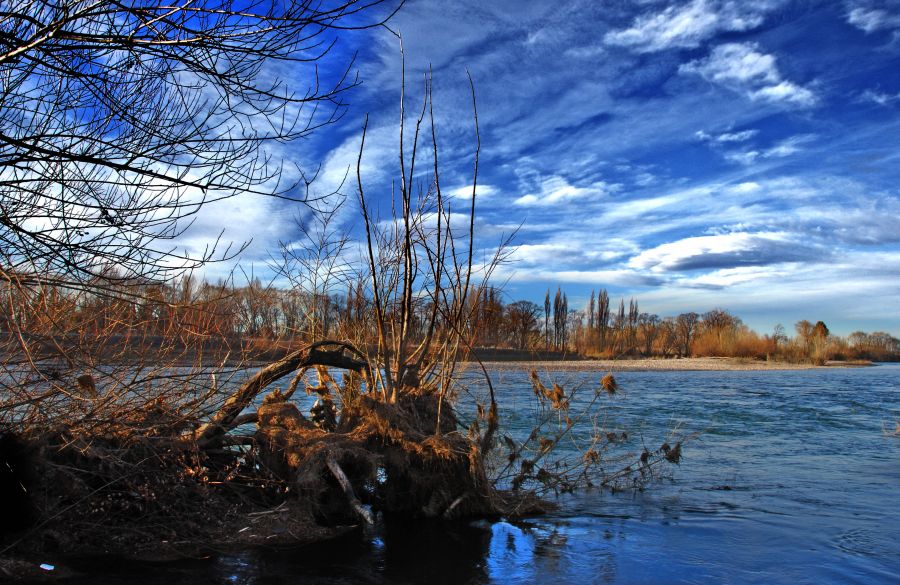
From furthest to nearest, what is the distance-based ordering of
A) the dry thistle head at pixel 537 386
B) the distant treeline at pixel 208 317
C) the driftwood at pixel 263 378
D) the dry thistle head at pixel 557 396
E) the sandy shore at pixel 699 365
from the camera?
the sandy shore at pixel 699 365 → the dry thistle head at pixel 537 386 → the dry thistle head at pixel 557 396 → the driftwood at pixel 263 378 → the distant treeline at pixel 208 317

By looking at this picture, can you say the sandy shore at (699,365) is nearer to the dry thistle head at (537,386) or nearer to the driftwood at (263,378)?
the dry thistle head at (537,386)

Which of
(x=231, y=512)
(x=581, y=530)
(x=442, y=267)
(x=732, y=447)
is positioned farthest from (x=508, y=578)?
(x=732, y=447)

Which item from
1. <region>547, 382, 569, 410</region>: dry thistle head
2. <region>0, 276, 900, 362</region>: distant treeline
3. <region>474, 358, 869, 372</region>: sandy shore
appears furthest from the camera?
<region>474, 358, 869, 372</region>: sandy shore

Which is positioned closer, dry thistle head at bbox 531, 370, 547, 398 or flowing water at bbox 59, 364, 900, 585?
flowing water at bbox 59, 364, 900, 585

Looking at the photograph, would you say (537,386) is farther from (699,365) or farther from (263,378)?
(699,365)

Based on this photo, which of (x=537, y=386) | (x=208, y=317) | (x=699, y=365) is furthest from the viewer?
(x=699, y=365)

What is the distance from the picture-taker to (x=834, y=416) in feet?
54.9

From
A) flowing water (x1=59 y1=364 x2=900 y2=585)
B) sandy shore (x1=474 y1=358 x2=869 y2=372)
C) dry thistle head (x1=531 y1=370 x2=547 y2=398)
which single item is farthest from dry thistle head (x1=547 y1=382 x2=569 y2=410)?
sandy shore (x1=474 y1=358 x2=869 y2=372)

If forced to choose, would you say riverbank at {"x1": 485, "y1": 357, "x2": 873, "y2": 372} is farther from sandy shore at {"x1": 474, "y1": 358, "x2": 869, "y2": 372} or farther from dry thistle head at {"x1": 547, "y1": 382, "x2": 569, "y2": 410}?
dry thistle head at {"x1": 547, "y1": 382, "x2": 569, "y2": 410}

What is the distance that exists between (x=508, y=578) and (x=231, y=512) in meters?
2.56

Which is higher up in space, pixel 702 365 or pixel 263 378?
pixel 263 378

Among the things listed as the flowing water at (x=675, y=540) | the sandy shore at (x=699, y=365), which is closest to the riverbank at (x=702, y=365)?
the sandy shore at (x=699, y=365)

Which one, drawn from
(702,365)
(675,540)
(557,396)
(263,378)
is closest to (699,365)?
(702,365)

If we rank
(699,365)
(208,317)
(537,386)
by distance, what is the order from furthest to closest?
(699,365), (537,386), (208,317)
